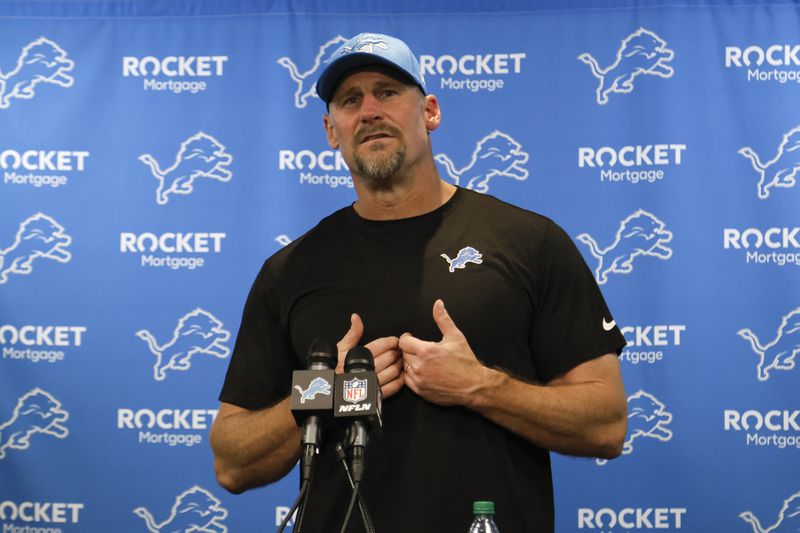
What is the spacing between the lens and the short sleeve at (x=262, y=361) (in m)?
1.75

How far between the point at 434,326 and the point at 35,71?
2.38m

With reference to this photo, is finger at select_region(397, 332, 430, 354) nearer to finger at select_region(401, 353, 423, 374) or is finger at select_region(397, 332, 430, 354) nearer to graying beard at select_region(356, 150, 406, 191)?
finger at select_region(401, 353, 423, 374)

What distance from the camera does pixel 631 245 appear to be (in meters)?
3.14

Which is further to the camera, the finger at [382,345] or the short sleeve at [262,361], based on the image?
the short sleeve at [262,361]

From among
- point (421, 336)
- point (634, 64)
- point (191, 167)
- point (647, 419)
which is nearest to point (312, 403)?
point (421, 336)

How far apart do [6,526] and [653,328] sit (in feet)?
7.57

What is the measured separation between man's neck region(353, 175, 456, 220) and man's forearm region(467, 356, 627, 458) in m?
0.39

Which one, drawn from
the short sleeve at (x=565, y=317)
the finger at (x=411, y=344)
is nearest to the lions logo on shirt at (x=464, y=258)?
the short sleeve at (x=565, y=317)

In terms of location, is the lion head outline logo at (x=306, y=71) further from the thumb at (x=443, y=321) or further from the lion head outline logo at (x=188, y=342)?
the thumb at (x=443, y=321)

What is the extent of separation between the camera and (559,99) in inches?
128

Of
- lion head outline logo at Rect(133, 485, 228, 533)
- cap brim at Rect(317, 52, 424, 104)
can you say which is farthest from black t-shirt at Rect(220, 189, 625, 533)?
lion head outline logo at Rect(133, 485, 228, 533)

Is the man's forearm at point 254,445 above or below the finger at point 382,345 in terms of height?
below

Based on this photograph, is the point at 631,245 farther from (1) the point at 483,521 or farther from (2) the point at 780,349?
(1) the point at 483,521

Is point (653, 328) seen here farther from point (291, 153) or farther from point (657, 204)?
point (291, 153)
